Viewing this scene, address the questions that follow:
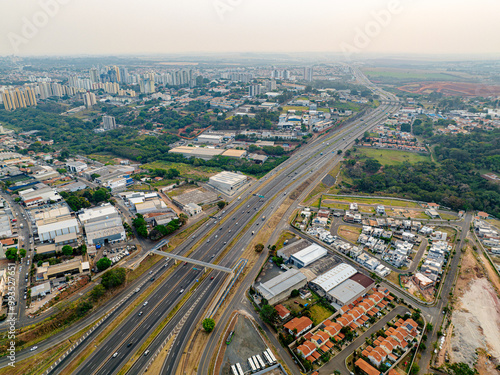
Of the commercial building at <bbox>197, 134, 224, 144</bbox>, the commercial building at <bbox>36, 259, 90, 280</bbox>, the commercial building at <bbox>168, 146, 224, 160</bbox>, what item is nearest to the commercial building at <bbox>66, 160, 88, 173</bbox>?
the commercial building at <bbox>168, 146, 224, 160</bbox>

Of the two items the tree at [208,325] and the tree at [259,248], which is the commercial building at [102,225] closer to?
the tree at [259,248]

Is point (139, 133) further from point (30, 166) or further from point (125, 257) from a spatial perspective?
point (125, 257)

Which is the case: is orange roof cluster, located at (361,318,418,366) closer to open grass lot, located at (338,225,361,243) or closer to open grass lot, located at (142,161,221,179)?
open grass lot, located at (338,225,361,243)

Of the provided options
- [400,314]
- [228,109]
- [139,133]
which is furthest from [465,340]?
[228,109]

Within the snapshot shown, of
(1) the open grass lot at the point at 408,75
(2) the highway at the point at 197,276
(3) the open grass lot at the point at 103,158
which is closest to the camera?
(2) the highway at the point at 197,276

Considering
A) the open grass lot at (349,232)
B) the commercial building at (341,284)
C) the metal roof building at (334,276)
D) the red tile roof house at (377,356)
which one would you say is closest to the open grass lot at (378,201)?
the open grass lot at (349,232)

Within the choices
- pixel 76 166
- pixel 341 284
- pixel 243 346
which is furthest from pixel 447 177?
pixel 76 166
